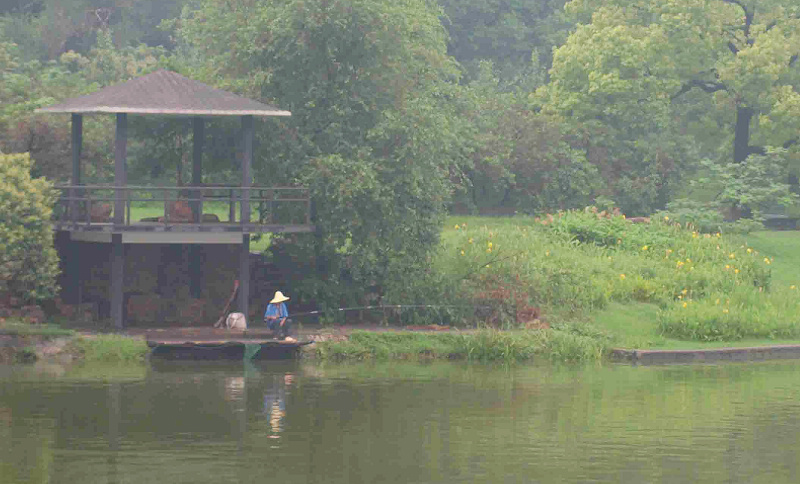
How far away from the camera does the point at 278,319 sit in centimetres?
3284

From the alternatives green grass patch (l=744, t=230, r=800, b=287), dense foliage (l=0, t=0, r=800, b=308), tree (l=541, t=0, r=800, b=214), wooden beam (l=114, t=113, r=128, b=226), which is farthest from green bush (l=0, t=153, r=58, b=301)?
tree (l=541, t=0, r=800, b=214)

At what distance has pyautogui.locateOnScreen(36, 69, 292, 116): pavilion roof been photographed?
33.7 meters

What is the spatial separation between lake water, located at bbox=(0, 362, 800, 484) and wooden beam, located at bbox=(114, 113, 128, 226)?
4500mm

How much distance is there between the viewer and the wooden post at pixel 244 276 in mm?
34750

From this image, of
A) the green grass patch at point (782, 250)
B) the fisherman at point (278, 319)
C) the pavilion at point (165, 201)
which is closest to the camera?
the fisherman at point (278, 319)

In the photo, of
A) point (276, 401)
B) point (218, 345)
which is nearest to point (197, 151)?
point (218, 345)

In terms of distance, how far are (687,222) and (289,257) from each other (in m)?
15.6

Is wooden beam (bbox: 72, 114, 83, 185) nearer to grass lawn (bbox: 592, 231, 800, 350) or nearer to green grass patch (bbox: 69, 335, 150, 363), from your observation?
green grass patch (bbox: 69, 335, 150, 363)

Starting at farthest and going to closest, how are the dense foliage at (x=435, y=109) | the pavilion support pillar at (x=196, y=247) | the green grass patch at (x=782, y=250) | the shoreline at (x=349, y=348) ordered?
the green grass patch at (x=782, y=250), the pavilion support pillar at (x=196, y=247), the dense foliage at (x=435, y=109), the shoreline at (x=349, y=348)

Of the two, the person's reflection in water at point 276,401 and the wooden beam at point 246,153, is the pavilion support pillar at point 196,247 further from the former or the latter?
the person's reflection in water at point 276,401

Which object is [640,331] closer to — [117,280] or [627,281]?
[627,281]

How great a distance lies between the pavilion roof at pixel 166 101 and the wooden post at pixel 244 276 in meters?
3.02

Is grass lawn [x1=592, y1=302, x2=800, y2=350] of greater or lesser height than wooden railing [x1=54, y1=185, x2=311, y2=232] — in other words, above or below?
below

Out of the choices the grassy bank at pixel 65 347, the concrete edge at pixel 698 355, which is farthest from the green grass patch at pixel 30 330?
the concrete edge at pixel 698 355
